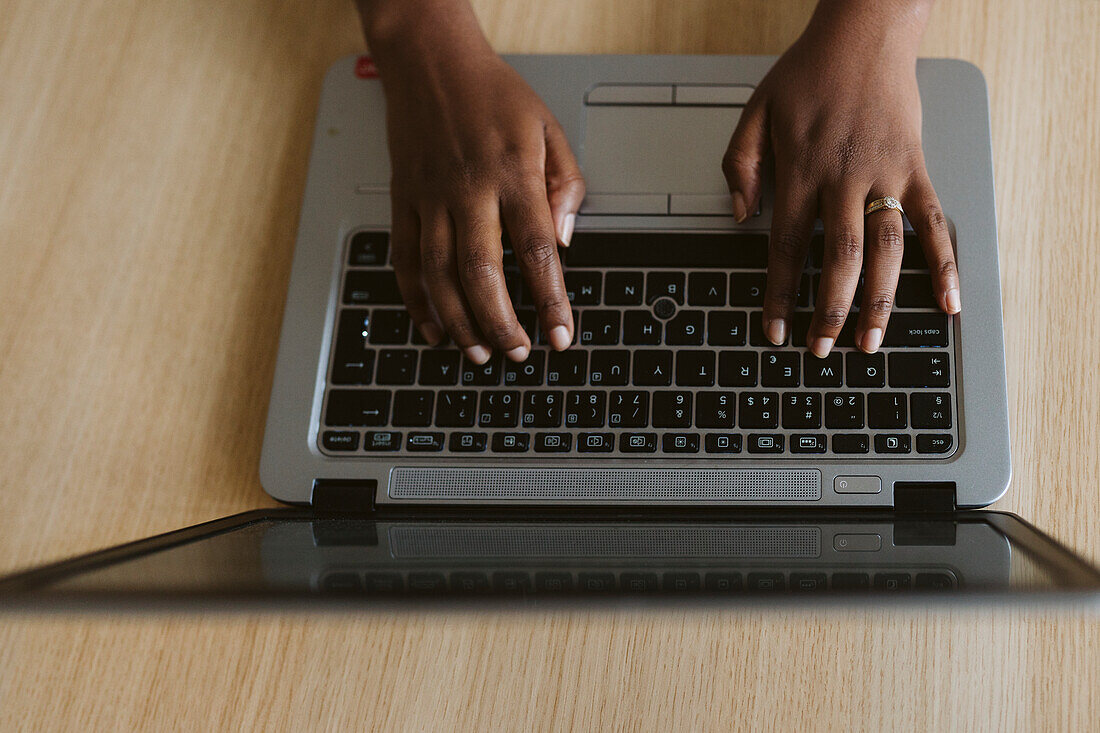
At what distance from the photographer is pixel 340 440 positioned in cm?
53

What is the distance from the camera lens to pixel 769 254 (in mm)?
529

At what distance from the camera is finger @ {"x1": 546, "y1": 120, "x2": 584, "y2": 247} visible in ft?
1.82

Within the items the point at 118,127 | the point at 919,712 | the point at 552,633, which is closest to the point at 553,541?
the point at 552,633

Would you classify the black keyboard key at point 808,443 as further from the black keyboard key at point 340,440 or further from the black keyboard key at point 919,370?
the black keyboard key at point 340,440

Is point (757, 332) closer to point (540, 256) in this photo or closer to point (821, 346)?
point (821, 346)

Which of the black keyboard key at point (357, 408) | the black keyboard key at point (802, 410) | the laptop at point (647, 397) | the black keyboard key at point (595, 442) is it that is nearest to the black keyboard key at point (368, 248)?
the laptop at point (647, 397)

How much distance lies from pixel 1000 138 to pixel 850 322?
0.68 ft

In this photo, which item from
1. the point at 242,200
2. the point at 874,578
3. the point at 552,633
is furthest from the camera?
the point at 242,200

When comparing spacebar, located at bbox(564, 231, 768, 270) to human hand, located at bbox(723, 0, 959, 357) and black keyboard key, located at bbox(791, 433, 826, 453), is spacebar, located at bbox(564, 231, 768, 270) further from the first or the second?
black keyboard key, located at bbox(791, 433, 826, 453)

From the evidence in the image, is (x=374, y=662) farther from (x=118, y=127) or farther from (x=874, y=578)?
(x=118, y=127)

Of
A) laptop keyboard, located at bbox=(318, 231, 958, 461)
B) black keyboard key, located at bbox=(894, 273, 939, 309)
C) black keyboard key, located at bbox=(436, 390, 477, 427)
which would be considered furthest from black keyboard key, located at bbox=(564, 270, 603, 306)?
black keyboard key, located at bbox=(894, 273, 939, 309)

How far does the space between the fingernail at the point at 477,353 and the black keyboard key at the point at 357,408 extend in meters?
0.07

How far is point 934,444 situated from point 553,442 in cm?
25

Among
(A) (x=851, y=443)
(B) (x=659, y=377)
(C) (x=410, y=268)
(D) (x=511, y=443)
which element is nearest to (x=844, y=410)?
(A) (x=851, y=443)
